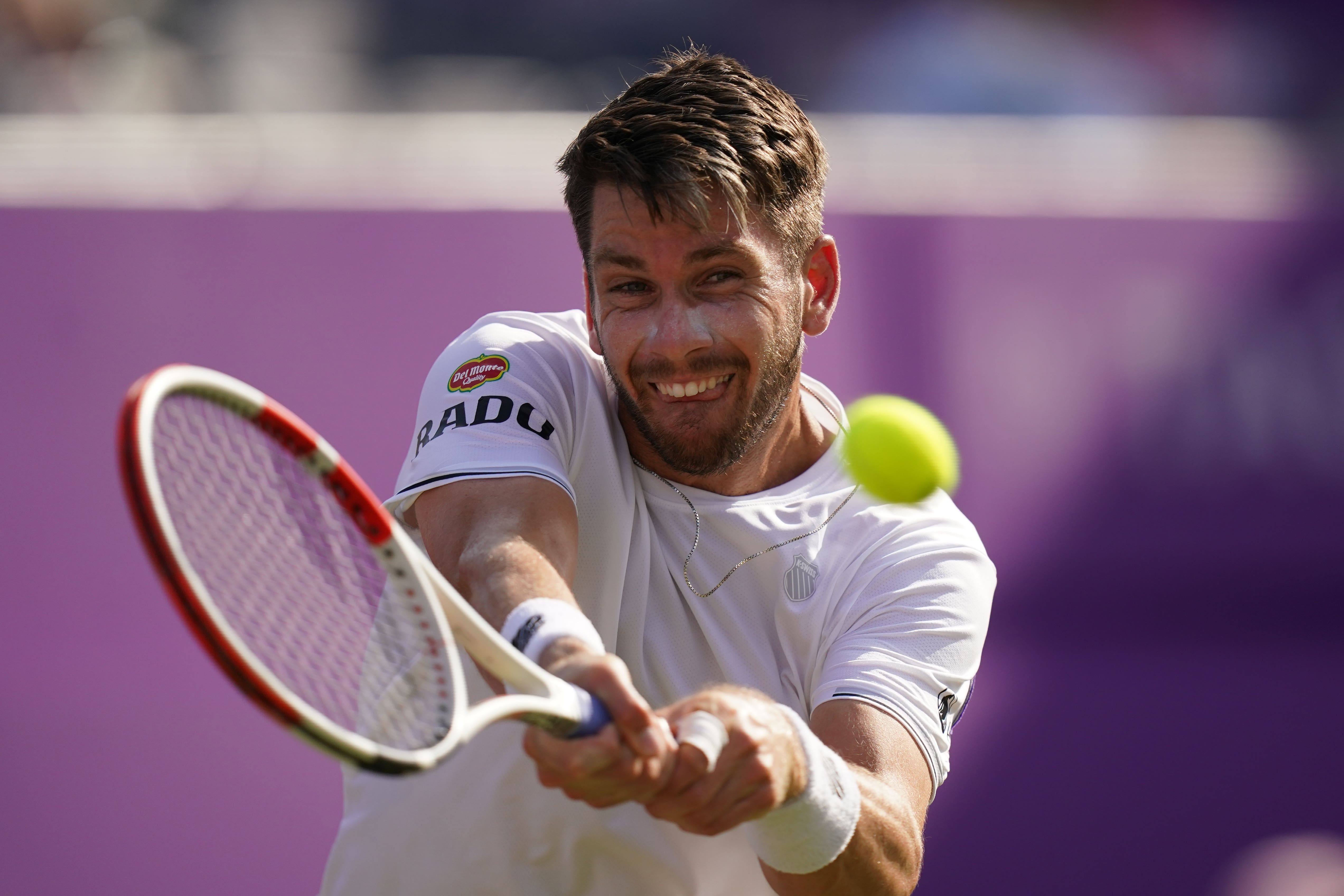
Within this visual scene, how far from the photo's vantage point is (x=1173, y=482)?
4.46 meters

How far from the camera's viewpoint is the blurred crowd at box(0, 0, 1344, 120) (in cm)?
512

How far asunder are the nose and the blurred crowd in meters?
3.22

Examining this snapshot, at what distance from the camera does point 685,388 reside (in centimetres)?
233

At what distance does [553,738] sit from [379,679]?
386mm

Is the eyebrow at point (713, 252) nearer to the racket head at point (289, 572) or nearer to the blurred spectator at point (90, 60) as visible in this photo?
the racket head at point (289, 572)

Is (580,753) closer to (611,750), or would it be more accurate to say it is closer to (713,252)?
(611,750)

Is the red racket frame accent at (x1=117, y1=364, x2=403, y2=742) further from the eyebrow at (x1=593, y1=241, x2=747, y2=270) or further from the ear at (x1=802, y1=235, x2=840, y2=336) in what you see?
the ear at (x1=802, y1=235, x2=840, y2=336)

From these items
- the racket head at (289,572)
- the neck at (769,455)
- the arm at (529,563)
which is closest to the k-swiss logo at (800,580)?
the neck at (769,455)

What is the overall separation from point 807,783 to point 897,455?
34.1 inches

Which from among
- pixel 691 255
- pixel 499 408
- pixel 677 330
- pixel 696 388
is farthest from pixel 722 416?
pixel 499 408

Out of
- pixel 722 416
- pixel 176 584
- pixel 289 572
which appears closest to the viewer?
pixel 176 584

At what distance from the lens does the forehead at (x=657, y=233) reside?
2.25 m

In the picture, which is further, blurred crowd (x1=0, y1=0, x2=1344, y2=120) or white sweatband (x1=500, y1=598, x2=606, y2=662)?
blurred crowd (x1=0, y1=0, x2=1344, y2=120)

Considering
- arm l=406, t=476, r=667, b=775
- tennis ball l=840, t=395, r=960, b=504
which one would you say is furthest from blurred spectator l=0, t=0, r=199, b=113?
tennis ball l=840, t=395, r=960, b=504
